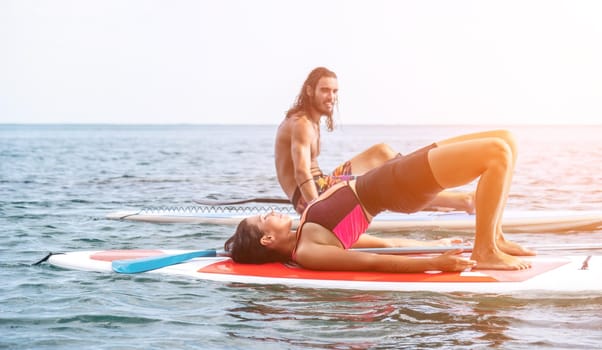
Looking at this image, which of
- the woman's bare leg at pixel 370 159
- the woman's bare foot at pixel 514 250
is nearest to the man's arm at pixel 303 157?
the woman's bare leg at pixel 370 159

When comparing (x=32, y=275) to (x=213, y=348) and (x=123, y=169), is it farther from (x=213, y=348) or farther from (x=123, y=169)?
(x=123, y=169)

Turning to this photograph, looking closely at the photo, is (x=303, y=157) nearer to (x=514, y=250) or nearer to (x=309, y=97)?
(x=309, y=97)

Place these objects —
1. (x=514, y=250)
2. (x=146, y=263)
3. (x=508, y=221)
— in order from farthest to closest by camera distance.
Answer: (x=508, y=221), (x=146, y=263), (x=514, y=250)

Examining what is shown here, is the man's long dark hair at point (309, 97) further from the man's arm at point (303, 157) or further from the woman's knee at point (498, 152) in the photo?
the woman's knee at point (498, 152)

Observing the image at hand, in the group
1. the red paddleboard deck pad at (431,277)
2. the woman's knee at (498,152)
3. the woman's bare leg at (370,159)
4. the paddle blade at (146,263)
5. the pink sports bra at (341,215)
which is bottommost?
the paddle blade at (146,263)

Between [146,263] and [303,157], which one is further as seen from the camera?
[303,157]

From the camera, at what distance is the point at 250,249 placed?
20.2 ft

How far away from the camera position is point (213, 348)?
486 centimetres

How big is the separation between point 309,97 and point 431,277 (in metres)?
2.56

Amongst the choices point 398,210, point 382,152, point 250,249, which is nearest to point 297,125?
point 382,152

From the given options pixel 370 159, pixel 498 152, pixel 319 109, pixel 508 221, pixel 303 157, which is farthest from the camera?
pixel 508 221

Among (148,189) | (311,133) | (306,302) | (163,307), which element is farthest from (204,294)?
(148,189)

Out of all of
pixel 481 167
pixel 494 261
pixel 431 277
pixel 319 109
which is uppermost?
pixel 319 109

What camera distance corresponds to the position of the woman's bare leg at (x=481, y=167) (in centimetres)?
532
